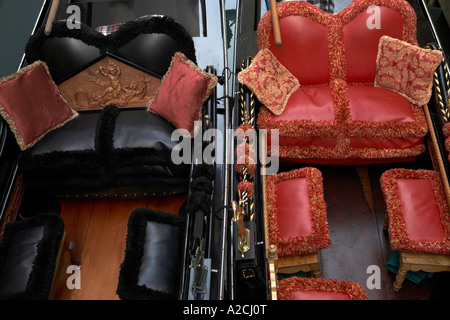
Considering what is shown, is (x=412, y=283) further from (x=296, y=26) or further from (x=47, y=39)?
(x=47, y=39)

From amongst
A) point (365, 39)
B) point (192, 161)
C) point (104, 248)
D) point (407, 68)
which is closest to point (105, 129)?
point (192, 161)

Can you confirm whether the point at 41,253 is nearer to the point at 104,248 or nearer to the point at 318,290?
the point at 104,248

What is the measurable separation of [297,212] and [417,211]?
0.65 metres

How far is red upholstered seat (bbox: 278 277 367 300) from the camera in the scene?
2.00m

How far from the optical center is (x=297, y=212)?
2340 millimetres

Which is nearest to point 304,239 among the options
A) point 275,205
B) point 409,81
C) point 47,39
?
point 275,205

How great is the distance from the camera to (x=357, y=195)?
9.04ft

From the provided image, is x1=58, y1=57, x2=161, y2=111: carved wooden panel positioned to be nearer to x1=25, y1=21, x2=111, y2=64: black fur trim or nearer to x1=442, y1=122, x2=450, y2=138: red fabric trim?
x1=25, y1=21, x2=111, y2=64: black fur trim

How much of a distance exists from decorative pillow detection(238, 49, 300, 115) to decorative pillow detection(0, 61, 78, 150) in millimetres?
1139

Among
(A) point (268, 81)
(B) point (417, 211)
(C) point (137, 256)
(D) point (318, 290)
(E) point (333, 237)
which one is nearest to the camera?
(D) point (318, 290)

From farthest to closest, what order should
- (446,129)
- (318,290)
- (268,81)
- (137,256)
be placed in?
1. (268,81)
2. (446,129)
3. (137,256)
4. (318,290)

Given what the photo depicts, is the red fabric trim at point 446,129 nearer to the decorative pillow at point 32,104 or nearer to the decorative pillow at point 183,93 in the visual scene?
the decorative pillow at point 183,93

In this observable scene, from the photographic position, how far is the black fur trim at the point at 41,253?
6.81 ft

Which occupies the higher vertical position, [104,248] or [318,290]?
[104,248]
